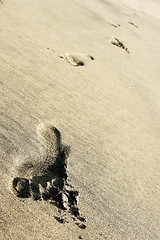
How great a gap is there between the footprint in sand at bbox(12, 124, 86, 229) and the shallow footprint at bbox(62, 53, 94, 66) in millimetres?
1083

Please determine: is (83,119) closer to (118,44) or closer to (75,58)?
(75,58)

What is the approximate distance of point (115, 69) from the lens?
8.57 feet

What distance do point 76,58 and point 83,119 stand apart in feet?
3.02

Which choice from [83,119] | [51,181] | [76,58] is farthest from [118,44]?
[51,181]

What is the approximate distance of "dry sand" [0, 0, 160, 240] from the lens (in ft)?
3.99

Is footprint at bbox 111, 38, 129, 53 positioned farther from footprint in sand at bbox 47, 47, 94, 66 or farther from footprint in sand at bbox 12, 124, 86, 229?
footprint in sand at bbox 12, 124, 86, 229

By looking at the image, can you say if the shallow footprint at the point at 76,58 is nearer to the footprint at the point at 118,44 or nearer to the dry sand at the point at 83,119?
the dry sand at the point at 83,119

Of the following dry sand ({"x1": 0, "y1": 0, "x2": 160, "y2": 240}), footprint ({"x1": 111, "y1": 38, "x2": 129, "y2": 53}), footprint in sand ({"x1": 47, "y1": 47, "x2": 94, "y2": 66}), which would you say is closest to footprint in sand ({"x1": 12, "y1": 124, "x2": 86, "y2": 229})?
dry sand ({"x1": 0, "y1": 0, "x2": 160, "y2": 240})

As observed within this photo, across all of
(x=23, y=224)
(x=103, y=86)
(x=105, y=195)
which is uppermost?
(x=103, y=86)

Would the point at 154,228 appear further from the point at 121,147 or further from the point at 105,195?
the point at 121,147

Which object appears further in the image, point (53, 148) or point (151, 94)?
point (151, 94)

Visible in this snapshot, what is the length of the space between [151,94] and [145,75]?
386 millimetres

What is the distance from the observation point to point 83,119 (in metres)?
1.79

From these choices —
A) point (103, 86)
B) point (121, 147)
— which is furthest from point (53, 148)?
point (103, 86)
